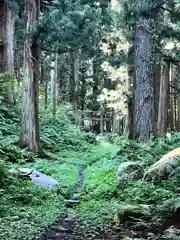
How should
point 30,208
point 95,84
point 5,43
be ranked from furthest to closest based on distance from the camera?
point 95,84, point 5,43, point 30,208

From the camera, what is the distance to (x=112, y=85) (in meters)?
36.5

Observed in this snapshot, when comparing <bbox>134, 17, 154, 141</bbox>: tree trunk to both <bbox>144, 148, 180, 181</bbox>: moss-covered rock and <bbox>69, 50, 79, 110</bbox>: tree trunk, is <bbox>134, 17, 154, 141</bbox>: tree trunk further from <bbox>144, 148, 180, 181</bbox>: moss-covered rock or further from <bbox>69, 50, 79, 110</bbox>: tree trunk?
<bbox>69, 50, 79, 110</bbox>: tree trunk

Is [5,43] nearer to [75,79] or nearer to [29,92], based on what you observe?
[29,92]

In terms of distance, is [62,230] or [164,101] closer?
[62,230]

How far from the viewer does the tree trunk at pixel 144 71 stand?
1364 cm

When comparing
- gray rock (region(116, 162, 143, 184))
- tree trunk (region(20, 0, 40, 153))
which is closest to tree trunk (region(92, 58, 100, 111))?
tree trunk (region(20, 0, 40, 153))

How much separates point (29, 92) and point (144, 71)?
4005mm

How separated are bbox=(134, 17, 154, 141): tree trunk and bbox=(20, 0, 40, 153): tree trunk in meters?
3.61

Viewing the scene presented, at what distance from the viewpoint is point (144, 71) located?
539 inches

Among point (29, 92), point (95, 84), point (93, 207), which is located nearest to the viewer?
point (93, 207)

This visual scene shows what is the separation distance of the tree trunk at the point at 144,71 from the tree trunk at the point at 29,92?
142 inches

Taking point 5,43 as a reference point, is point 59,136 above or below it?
below

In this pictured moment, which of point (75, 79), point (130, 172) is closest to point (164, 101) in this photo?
point (130, 172)

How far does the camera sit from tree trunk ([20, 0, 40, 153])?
14523mm
